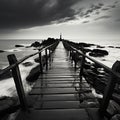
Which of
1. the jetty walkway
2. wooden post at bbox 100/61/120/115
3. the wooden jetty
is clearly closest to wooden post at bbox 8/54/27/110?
the wooden jetty

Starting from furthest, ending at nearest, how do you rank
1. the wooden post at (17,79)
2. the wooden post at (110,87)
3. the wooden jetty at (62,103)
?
1. the wooden jetty at (62,103)
2. the wooden post at (17,79)
3. the wooden post at (110,87)

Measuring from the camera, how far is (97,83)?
7180mm

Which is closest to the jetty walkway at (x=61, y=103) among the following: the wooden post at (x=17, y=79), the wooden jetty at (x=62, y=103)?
the wooden jetty at (x=62, y=103)

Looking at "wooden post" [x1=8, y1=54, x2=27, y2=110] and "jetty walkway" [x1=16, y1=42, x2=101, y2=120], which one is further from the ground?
"wooden post" [x1=8, y1=54, x2=27, y2=110]

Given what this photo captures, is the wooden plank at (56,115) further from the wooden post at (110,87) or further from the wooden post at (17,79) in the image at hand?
the wooden post at (110,87)

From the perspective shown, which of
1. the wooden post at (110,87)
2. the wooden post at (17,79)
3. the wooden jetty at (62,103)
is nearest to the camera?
the wooden post at (110,87)

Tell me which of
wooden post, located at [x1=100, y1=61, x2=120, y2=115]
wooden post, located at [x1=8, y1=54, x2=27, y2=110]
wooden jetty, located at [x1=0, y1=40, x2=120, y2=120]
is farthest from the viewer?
wooden jetty, located at [x1=0, y1=40, x2=120, y2=120]

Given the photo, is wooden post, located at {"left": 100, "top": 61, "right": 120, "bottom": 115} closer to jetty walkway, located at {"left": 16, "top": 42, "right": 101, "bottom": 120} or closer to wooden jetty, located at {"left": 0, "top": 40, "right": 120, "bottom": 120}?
wooden jetty, located at {"left": 0, "top": 40, "right": 120, "bottom": 120}

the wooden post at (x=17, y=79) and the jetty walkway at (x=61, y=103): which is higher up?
the wooden post at (x=17, y=79)

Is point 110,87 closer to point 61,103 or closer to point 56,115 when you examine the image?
point 56,115

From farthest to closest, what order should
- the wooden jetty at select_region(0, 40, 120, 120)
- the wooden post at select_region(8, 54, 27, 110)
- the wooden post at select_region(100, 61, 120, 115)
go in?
the wooden jetty at select_region(0, 40, 120, 120) < the wooden post at select_region(8, 54, 27, 110) < the wooden post at select_region(100, 61, 120, 115)

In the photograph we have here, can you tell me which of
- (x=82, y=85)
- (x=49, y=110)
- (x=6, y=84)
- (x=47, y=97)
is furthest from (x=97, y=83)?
(x=6, y=84)

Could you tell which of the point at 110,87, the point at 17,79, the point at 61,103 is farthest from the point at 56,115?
the point at 110,87

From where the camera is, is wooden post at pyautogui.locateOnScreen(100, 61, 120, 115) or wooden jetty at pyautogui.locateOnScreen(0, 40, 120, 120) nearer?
wooden post at pyautogui.locateOnScreen(100, 61, 120, 115)
